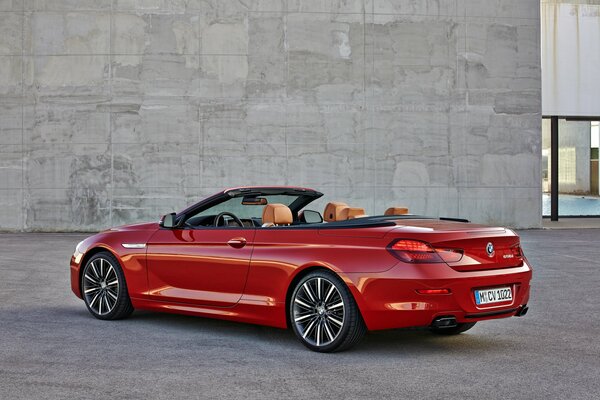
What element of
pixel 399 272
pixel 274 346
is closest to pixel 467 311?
pixel 399 272

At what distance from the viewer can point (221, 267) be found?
7723 mm

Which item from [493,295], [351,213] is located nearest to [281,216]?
[351,213]

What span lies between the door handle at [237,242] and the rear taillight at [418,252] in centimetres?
145

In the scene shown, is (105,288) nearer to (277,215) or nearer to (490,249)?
(277,215)

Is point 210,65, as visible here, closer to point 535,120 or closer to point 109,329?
point 535,120

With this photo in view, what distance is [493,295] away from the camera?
22.5 ft

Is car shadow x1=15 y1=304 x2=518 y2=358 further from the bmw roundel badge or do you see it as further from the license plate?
the bmw roundel badge

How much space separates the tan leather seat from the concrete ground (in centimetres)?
95

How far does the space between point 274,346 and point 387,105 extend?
1746 centimetres

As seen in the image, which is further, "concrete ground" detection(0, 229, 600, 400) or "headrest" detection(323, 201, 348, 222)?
"headrest" detection(323, 201, 348, 222)

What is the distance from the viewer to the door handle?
7.61 meters

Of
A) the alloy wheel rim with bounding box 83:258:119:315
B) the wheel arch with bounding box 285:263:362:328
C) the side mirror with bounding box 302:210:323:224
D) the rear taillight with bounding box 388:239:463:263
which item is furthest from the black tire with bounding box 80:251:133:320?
the rear taillight with bounding box 388:239:463:263

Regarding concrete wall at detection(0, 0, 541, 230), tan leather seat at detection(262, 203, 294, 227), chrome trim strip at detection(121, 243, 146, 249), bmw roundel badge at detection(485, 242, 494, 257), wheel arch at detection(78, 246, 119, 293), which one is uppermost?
concrete wall at detection(0, 0, 541, 230)

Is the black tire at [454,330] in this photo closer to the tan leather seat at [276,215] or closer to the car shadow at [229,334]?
the car shadow at [229,334]
